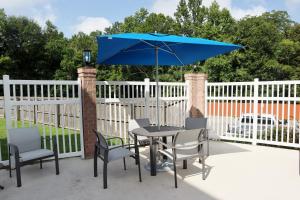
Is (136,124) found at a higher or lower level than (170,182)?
higher

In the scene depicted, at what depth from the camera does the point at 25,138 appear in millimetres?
4168

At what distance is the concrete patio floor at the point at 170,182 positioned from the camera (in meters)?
3.38

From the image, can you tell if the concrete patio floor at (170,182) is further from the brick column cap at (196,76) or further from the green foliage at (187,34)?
the green foliage at (187,34)

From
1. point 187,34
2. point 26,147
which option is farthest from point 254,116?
point 187,34

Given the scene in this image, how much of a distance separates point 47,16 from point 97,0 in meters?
21.8

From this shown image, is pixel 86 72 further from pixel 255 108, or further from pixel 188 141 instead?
pixel 255 108

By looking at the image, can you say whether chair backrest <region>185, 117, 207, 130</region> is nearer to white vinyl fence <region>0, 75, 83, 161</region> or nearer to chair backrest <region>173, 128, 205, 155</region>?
chair backrest <region>173, 128, 205, 155</region>

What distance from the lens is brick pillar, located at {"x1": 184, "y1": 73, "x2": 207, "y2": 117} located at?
23.1 feet

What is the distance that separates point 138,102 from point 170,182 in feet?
8.51

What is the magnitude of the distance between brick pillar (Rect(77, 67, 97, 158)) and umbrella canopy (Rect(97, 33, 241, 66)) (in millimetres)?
435

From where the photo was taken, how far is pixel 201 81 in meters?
7.04

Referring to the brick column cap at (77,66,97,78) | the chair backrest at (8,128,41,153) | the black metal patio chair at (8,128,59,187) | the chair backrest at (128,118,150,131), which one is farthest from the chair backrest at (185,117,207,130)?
the chair backrest at (8,128,41,153)

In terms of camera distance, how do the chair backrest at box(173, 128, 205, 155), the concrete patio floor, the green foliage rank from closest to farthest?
the concrete patio floor → the chair backrest at box(173, 128, 205, 155) → the green foliage

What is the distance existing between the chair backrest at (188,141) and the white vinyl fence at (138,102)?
91.0 inches
